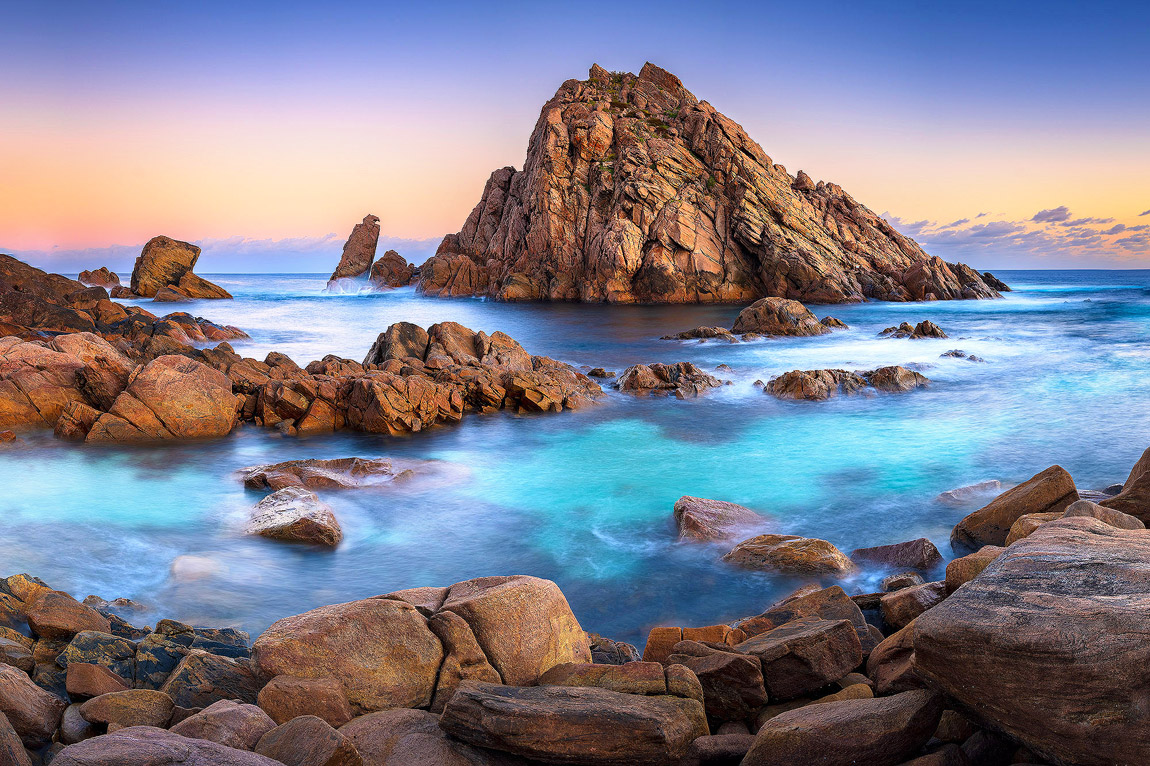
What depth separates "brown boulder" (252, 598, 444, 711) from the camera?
4.46 meters

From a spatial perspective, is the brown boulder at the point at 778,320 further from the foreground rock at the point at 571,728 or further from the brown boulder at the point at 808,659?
the foreground rock at the point at 571,728

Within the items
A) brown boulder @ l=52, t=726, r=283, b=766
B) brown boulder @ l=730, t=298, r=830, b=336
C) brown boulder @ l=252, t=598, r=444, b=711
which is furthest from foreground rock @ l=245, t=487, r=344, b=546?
brown boulder @ l=730, t=298, r=830, b=336

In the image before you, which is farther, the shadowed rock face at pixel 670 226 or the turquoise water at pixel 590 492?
the shadowed rock face at pixel 670 226

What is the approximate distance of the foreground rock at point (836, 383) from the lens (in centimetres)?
1911

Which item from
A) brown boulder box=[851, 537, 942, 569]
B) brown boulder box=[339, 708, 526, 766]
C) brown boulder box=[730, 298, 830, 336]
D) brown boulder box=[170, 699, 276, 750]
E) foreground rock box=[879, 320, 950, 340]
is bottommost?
brown boulder box=[851, 537, 942, 569]

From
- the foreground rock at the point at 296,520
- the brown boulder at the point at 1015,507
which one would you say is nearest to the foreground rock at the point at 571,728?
the brown boulder at the point at 1015,507

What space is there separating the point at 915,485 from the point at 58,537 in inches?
517

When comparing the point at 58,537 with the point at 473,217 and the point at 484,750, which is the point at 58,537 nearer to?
the point at 484,750

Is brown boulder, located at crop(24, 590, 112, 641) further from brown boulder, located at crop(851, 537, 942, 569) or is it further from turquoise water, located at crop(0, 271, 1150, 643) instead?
brown boulder, located at crop(851, 537, 942, 569)

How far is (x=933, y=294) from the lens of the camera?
5788 cm

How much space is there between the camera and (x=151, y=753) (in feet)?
9.74

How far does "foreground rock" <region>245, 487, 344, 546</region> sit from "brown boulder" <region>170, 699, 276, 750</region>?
18.3 feet

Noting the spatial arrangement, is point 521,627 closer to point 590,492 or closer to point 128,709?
point 128,709

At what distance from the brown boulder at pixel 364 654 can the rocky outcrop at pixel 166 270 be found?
198 feet
